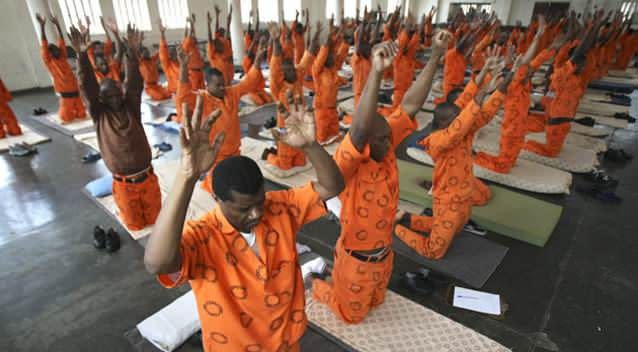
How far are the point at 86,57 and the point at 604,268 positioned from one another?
5.28 metres

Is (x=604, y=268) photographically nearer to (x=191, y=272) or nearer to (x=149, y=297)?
(x=191, y=272)

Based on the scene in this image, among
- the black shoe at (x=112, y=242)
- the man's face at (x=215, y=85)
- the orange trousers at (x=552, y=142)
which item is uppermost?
the man's face at (x=215, y=85)

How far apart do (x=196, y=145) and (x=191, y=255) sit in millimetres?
467

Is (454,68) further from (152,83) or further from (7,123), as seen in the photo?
(7,123)

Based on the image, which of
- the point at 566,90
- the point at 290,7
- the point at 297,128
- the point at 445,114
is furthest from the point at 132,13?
the point at 297,128

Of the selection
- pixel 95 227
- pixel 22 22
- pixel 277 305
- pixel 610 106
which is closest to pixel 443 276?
pixel 277 305

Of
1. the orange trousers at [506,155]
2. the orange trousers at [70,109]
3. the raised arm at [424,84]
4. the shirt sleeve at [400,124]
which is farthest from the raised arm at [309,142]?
the orange trousers at [70,109]

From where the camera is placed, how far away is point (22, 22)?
32.2 feet

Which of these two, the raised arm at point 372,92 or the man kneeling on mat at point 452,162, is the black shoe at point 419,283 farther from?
the raised arm at point 372,92

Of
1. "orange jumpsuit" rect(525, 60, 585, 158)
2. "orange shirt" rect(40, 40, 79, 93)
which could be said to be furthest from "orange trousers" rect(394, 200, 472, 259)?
"orange shirt" rect(40, 40, 79, 93)

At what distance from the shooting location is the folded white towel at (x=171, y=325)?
269 centimetres

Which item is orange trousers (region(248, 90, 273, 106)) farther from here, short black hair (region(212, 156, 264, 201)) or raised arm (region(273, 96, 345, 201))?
short black hair (region(212, 156, 264, 201))

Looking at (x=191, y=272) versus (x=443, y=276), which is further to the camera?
(x=443, y=276)

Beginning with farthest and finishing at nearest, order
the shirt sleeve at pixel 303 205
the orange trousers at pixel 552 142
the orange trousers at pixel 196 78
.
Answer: the orange trousers at pixel 196 78 → the orange trousers at pixel 552 142 → the shirt sleeve at pixel 303 205
